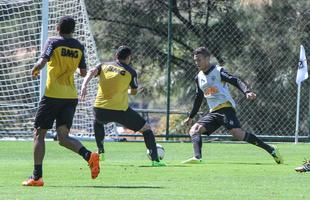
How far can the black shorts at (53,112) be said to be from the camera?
36.4 feet

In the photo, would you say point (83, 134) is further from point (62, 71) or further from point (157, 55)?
point (62, 71)

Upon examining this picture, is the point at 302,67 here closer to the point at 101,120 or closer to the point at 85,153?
the point at 101,120

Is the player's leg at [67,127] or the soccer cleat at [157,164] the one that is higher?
the player's leg at [67,127]

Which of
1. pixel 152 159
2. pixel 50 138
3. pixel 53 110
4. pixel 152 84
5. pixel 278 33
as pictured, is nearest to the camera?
pixel 53 110

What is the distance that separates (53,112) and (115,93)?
3.99m

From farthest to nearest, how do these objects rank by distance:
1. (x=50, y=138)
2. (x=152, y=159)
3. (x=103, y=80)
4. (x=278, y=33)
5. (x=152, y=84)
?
(x=152, y=84) < (x=278, y=33) < (x=50, y=138) < (x=103, y=80) < (x=152, y=159)

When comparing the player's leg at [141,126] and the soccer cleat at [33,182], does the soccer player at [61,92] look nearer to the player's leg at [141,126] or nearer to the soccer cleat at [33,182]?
the soccer cleat at [33,182]

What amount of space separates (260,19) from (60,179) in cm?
1312

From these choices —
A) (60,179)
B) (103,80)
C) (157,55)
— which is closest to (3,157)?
(103,80)

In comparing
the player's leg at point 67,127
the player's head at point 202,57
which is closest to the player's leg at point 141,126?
the player's head at point 202,57

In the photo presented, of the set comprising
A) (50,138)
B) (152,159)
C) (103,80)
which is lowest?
(50,138)

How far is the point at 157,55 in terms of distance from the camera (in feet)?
79.7

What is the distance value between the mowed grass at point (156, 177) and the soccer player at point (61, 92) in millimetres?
389

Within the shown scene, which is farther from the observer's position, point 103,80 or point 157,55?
point 157,55
